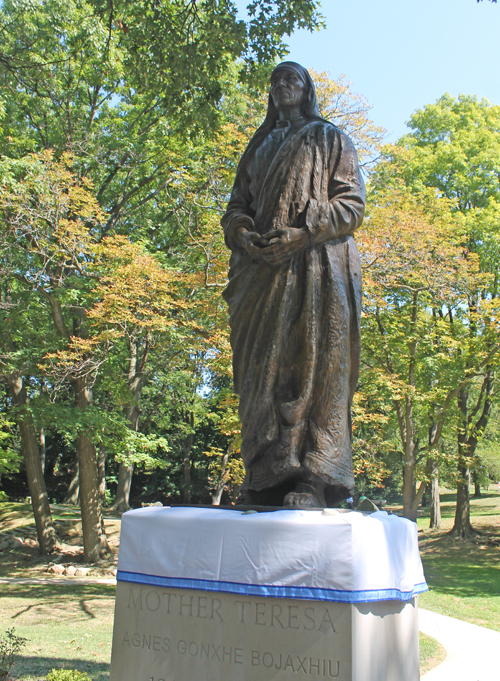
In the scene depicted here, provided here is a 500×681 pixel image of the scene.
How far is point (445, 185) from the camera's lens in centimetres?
2116

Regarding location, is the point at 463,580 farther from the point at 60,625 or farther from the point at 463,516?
the point at 60,625

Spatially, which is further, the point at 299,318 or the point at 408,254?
the point at 408,254

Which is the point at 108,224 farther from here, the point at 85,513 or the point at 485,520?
the point at 485,520

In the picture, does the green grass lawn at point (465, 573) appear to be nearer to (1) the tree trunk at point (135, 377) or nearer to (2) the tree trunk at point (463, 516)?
(2) the tree trunk at point (463, 516)

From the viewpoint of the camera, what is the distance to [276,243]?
3438 millimetres

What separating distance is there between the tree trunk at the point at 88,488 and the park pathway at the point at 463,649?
8.64 meters

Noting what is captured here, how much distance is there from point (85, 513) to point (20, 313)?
5.51m

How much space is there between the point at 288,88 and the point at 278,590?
311 cm

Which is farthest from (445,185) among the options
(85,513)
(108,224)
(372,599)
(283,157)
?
(372,599)

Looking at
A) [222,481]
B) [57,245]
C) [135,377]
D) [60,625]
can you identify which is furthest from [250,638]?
[222,481]

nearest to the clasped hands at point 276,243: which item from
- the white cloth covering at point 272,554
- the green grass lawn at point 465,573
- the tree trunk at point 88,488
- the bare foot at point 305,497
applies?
the bare foot at point 305,497

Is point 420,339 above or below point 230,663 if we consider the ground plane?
above

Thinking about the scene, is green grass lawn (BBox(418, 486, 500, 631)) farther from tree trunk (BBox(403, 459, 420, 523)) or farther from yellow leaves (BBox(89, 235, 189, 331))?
yellow leaves (BBox(89, 235, 189, 331))

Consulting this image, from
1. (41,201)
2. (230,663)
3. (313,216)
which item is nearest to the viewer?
(230,663)
